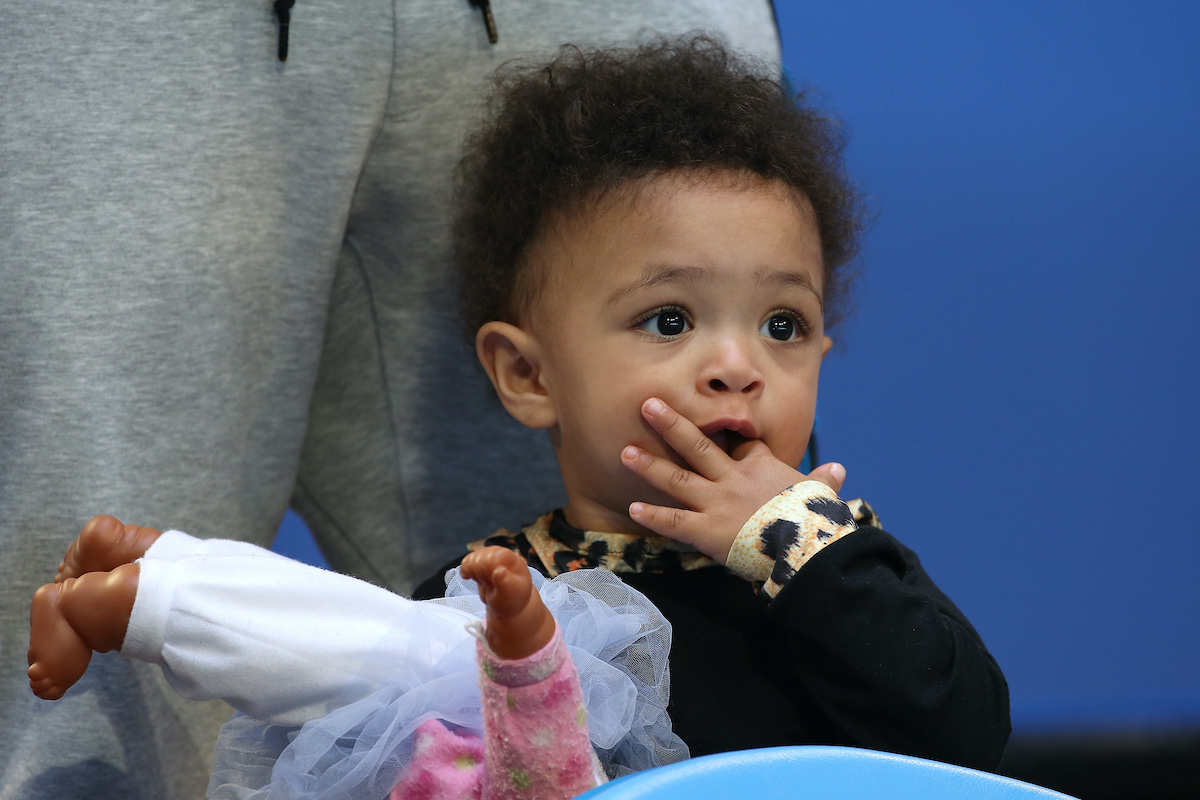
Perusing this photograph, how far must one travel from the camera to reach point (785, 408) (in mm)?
804

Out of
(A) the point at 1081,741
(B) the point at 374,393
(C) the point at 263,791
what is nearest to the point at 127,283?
(B) the point at 374,393

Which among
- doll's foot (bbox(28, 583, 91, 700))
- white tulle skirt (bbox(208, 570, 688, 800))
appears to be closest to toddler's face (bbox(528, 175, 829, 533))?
white tulle skirt (bbox(208, 570, 688, 800))

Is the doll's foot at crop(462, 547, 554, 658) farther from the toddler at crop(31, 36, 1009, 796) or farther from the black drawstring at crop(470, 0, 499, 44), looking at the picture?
the black drawstring at crop(470, 0, 499, 44)

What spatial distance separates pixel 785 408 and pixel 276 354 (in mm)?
433

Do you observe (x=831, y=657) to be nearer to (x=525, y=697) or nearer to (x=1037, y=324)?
(x=525, y=697)

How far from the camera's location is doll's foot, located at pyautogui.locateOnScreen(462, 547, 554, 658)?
0.56m

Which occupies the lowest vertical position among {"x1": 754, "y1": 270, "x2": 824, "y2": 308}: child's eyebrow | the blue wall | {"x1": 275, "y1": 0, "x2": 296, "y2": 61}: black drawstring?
the blue wall

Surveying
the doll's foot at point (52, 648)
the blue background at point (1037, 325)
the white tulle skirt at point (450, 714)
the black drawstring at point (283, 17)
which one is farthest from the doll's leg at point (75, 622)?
the blue background at point (1037, 325)

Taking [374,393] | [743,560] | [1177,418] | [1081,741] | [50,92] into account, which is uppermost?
[50,92]

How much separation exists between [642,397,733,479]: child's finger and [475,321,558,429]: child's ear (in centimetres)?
12

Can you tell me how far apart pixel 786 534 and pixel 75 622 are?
0.44 meters

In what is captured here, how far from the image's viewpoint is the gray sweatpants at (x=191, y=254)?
0.82m

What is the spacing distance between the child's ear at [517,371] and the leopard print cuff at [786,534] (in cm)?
21

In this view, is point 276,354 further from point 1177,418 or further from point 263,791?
point 1177,418
